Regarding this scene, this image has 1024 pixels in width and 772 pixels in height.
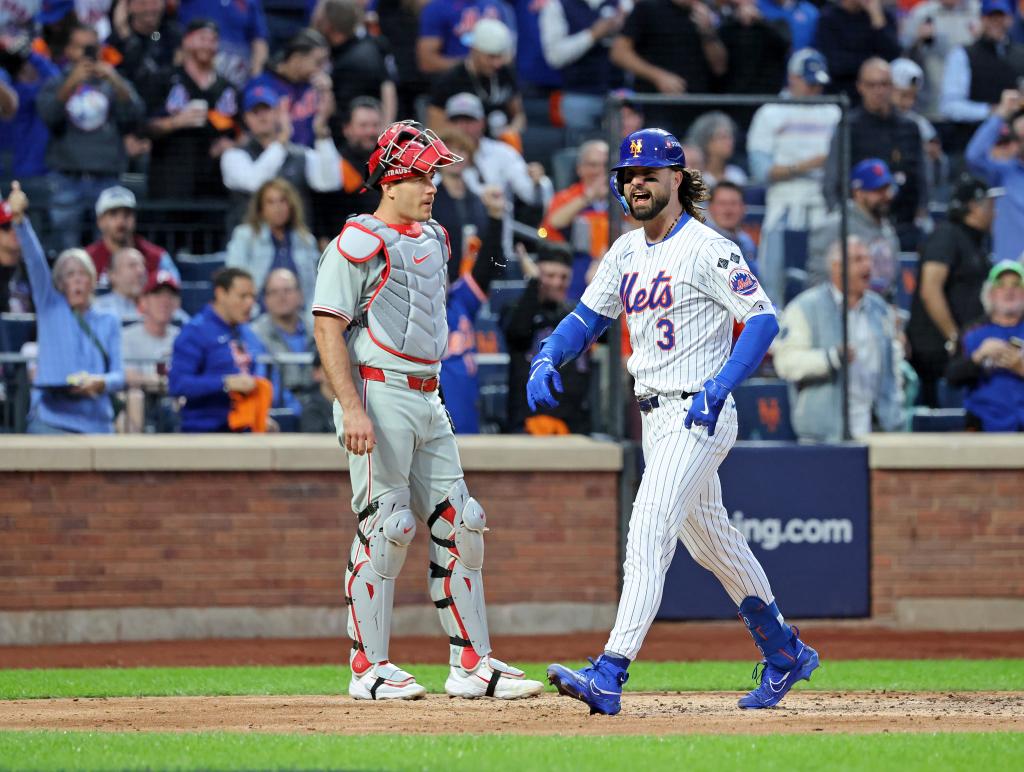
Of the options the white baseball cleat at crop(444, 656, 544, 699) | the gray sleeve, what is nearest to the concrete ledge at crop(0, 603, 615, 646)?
the white baseball cleat at crop(444, 656, 544, 699)

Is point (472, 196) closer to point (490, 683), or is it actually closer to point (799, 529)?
point (799, 529)

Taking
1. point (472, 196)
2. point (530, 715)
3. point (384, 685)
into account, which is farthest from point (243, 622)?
point (530, 715)

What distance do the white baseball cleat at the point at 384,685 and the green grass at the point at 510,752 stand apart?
93 centimetres

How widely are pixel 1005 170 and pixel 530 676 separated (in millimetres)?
6272

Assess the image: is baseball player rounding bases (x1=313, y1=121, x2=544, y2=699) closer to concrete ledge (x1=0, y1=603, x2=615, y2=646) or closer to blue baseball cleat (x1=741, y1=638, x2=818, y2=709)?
blue baseball cleat (x1=741, y1=638, x2=818, y2=709)

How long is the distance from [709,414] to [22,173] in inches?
265

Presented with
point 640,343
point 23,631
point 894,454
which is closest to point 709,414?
point 640,343

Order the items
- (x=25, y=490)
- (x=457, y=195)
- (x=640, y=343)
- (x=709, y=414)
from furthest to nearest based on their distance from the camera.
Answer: (x=457, y=195)
(x=25, y=490)
(x=640, y=343)
(x=709, y=414)

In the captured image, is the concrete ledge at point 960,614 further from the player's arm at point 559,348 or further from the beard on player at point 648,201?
the beard on player at point 648,201

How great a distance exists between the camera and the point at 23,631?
9.69 meters

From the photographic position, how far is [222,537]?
9781 mm

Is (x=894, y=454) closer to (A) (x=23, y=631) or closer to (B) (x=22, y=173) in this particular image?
(A) (x=23, y=631)

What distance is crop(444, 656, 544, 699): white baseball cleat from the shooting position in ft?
21.9

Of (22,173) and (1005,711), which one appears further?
(22,173)
